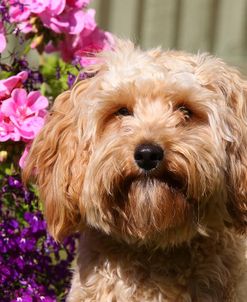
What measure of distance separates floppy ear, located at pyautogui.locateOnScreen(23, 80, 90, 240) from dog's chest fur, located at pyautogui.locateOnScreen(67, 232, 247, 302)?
17 cm

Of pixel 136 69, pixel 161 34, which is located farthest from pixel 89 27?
pixel 161 34

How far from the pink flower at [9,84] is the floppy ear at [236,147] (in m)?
0.83

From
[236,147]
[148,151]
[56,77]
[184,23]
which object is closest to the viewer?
[148,151]

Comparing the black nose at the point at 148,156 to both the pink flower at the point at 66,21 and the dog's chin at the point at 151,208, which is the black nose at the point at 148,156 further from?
the pink flower at the point at 66,21

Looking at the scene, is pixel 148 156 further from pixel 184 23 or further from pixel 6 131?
pixel 184 23

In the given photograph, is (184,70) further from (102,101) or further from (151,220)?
(151,220)

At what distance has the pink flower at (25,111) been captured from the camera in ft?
11.9

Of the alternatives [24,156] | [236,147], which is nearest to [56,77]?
[24,156]

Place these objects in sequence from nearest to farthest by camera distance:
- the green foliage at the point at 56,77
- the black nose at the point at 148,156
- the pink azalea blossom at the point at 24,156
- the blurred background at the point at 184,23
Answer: the black nose at the point at 148,156
the pink azalea blossom at the point at 24,156
the green foliage at the point at 56,77
the blurred background at the point at 184,23

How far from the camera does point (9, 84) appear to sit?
12.1 feet

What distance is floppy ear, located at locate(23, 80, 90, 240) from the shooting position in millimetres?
3215

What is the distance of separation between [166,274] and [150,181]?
41cm

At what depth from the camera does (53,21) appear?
3.88m

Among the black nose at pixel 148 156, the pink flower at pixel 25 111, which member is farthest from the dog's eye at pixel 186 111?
the pink flower at pixel 25 111
